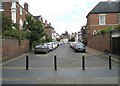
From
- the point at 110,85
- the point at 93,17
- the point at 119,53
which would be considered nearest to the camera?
the point at 110,85

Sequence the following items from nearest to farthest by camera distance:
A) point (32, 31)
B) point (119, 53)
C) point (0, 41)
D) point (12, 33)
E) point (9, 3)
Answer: point (0, 41)
point (119, 53)
point (12, 33)
point (32, 31)
point (9, 3)

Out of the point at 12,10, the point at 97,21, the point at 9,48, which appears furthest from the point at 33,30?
the point at 97,21

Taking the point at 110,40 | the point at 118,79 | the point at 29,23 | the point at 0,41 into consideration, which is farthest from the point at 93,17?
the point at 118,79

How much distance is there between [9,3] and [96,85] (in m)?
Result: 39.9

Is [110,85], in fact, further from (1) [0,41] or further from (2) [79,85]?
(1) [0,41]

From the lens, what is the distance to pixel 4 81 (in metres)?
11.6

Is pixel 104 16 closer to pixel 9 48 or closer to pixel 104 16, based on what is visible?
pixel 104 16

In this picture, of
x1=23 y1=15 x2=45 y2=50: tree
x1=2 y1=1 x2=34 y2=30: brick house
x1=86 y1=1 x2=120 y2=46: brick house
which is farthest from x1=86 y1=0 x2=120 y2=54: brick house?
x1=2 y1=1 x2=34 y2=30: brick house

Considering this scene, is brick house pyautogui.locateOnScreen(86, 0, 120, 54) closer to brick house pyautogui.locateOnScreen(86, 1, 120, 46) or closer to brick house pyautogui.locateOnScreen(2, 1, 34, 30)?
brick house pyautogui.locateOnScreen(86, 1, 120, 46)

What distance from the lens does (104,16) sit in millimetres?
58500

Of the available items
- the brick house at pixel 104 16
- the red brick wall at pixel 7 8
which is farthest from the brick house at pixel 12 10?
the brick house at pixel 104 16

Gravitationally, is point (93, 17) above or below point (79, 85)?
above

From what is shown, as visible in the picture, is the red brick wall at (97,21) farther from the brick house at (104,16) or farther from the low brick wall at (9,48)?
the low brick wall at (9,48)

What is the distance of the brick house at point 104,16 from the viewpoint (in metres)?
58.2
